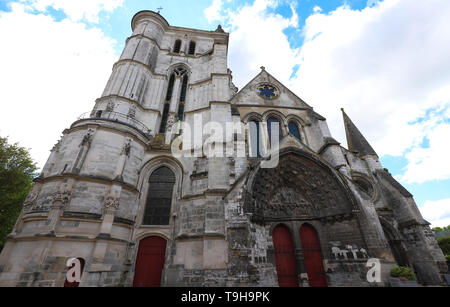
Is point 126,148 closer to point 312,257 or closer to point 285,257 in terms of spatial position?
point 285,257

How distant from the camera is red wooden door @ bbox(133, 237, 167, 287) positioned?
6742 millimetres

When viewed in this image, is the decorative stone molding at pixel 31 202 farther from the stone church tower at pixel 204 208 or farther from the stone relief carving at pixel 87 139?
the stone relief carving at pixel 87 139

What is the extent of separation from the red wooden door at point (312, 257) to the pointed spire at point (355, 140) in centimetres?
711

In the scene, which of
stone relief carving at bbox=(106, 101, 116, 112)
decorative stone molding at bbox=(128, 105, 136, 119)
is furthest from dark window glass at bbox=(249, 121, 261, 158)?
stone relief carving at bbox=(106, 101, 116, 112)

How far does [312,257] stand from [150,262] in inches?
267

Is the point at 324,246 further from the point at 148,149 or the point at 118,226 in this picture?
the point at 148,149

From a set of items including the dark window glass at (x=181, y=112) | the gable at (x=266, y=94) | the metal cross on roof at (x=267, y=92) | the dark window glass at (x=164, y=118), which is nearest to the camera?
the dark window glass at (x=164, y=118)

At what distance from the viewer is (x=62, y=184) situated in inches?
245

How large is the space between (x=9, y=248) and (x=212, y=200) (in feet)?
22.0

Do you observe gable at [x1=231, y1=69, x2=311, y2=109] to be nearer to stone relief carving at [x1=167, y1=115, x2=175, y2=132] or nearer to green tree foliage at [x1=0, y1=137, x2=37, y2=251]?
stone relief carving at [x1=167, y1=115, x2=175, y2=132]

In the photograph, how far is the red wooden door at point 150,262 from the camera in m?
6.74

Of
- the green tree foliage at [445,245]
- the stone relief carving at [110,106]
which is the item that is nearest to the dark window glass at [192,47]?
the stone relief carving at [110,106]
